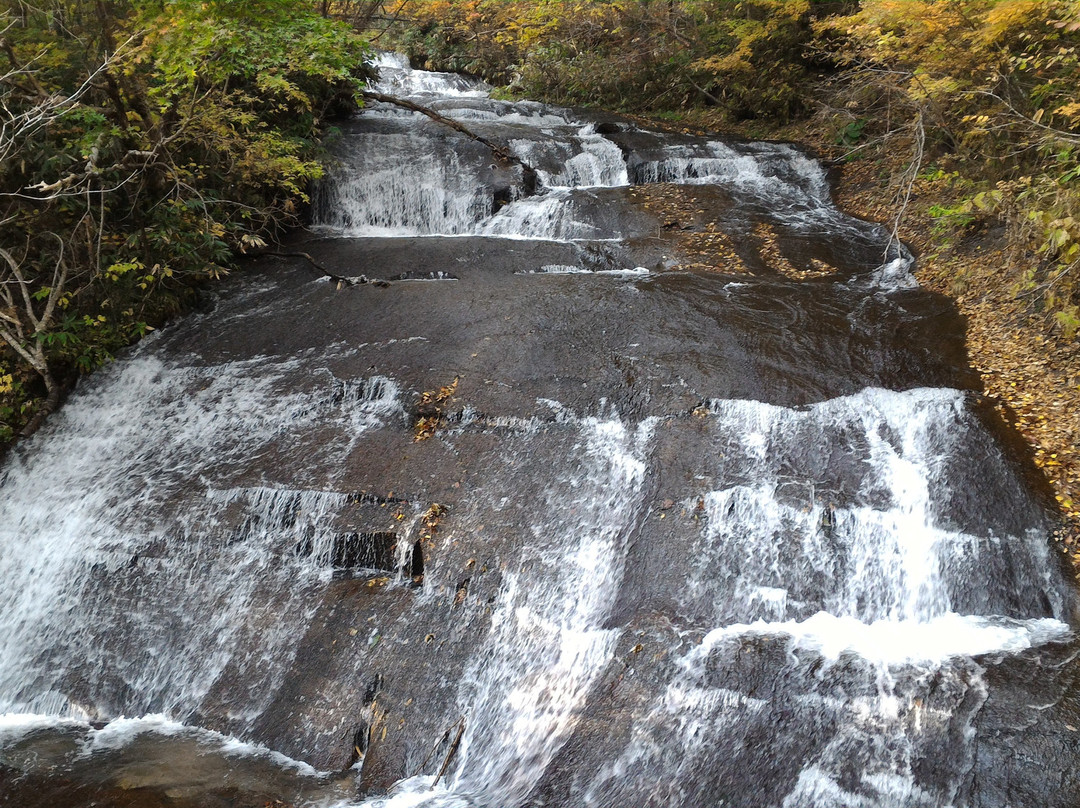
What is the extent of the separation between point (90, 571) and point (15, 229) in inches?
176

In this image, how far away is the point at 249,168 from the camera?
10.4m

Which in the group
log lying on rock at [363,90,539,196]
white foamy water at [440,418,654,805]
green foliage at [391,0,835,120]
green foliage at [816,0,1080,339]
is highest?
green foliage at [391,0,835,120]

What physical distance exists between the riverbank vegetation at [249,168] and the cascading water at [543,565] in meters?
0.65

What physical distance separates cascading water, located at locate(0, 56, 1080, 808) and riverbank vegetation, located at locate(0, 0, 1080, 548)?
65 cm

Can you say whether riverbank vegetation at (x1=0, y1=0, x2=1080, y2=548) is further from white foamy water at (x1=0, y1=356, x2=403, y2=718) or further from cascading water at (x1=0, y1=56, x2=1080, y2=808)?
white foamy water at (x1=0, y1=356, x2=403, y2=718)

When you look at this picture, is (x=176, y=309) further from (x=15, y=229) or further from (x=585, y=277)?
(x=585, y=277)

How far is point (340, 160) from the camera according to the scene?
43.2 ft

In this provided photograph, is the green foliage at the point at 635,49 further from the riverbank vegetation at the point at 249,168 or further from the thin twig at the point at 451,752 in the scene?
the thin twig at the point at 451,752

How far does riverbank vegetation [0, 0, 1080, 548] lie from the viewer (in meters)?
7.05

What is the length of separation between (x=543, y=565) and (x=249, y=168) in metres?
8.11

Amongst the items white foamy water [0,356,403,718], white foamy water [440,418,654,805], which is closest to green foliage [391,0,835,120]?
white foamy water [0,356,403,718]

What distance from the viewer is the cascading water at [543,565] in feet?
15.6

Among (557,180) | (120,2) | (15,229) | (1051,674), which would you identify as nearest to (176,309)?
(15,229)

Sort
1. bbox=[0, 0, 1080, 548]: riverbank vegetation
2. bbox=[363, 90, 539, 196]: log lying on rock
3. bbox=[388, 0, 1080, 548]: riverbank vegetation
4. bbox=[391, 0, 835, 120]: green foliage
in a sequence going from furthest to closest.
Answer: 1. bbox=[391, 0, 835, 120]: green foliage
2. bbox=[363, 90, 539, 196]: log lying on rock
3. bbox=[0, 0, 1080, 548]: riverbank vegetation
4. bbox=[388, 0, 1080, 548]: riverbank vegetation
